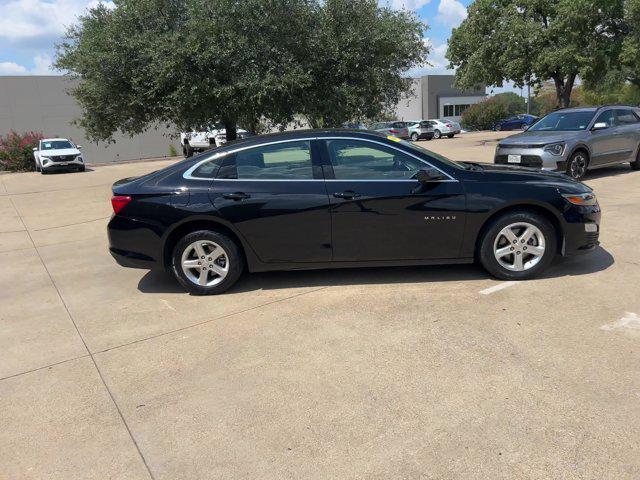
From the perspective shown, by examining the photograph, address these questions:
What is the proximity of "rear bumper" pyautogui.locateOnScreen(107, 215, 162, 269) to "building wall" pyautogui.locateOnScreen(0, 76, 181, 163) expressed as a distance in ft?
98.3

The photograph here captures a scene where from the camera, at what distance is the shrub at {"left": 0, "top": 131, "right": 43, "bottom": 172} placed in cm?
2447

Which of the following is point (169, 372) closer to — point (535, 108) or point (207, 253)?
point (207, 253)

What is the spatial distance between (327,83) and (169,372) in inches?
349

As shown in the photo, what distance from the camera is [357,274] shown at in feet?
18.0

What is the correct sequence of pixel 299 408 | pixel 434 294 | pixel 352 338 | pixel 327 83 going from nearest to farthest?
1. pixel 299 408
2. pixel 352 338
3. pixel 434 294
4. pixel 327 83

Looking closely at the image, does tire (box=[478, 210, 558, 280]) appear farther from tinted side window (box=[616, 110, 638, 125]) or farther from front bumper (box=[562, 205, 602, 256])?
tinted side window (box=[616, 110, 638, 125])

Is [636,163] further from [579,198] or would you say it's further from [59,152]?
[59,152]

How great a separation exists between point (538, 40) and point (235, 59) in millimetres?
17439

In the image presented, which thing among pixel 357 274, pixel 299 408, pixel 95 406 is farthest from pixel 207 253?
pixel 299 408

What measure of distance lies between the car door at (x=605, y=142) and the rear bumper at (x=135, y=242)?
9330 millimetres

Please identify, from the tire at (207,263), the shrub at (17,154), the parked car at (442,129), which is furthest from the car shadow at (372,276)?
the parked car at (442,129)

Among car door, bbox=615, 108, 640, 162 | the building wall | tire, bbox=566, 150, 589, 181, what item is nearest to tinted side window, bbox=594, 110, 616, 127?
car door, bbox=615, 108, 640, 162

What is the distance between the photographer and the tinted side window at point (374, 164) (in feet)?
16.3

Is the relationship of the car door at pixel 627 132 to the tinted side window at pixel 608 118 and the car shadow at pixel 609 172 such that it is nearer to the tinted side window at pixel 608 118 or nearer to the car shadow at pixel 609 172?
the tinted side window at pixel 608 118
